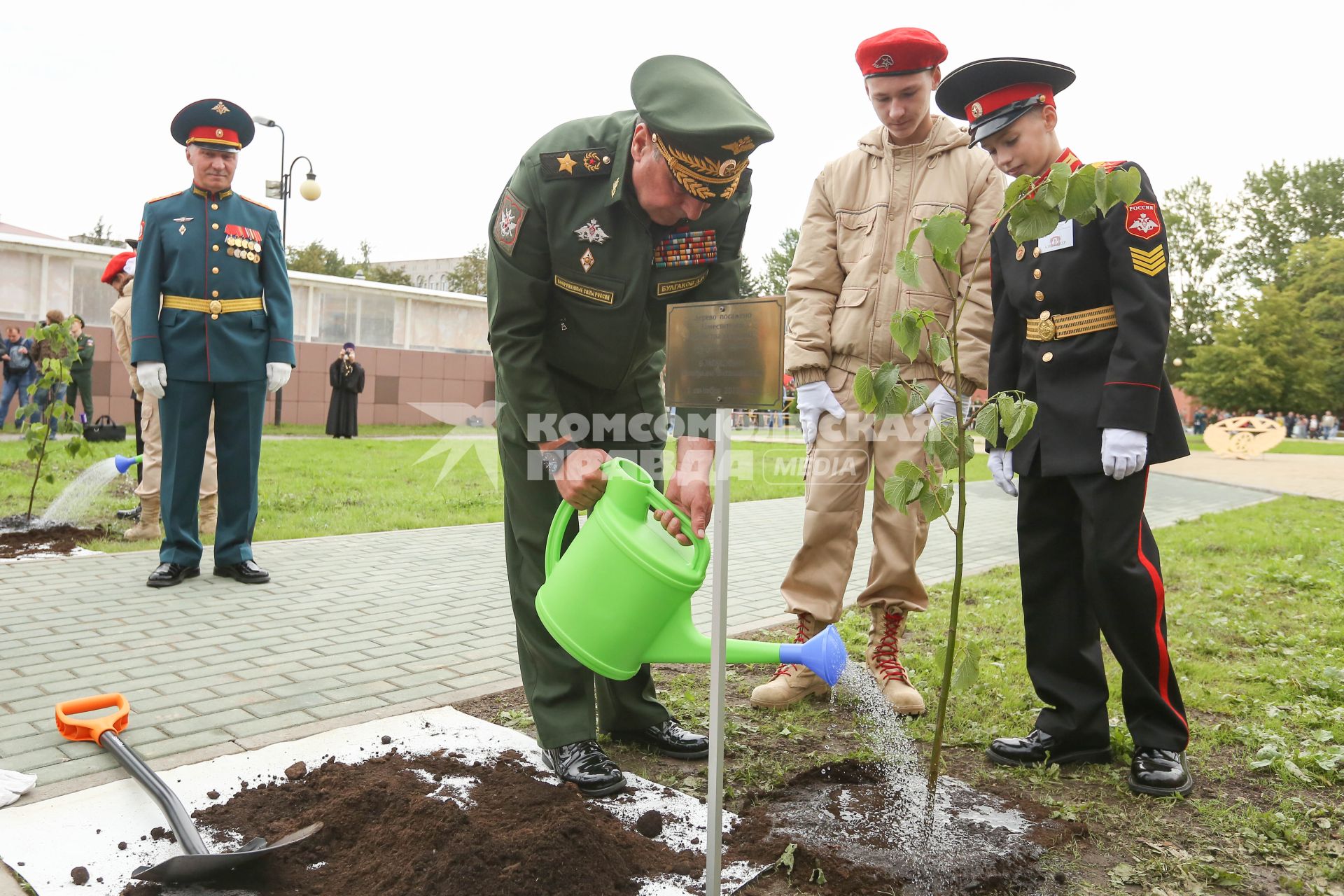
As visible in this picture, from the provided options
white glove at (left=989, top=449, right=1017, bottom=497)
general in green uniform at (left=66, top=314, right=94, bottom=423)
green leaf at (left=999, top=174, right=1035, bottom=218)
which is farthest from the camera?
general in green uniform at (left=66, top=314, right=94, bottom=423)

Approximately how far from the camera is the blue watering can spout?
1.96 metres

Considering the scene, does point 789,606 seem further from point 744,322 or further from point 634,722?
point 744,322

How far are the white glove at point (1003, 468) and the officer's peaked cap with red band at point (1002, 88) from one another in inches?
39.8

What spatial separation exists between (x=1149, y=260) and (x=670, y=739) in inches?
79.8

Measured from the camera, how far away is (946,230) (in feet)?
6.76

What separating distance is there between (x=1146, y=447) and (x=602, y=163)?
1.74 metres

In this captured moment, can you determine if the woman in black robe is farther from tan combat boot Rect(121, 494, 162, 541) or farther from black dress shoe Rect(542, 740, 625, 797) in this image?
black dress shoe Rect(542, 740, 625, 797)

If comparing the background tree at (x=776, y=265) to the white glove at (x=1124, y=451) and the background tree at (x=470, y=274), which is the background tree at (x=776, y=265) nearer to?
the background tree at (x=470, y=274)

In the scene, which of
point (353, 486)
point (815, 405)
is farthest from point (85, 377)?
point (815, 405)

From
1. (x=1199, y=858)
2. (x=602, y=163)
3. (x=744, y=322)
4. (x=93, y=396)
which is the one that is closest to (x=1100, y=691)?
(x=1199, y=858)

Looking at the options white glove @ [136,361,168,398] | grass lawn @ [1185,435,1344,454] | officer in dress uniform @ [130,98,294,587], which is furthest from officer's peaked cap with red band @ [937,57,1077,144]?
grass lawn @ [1185,435,1344,454]

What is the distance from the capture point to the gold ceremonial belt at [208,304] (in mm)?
5223

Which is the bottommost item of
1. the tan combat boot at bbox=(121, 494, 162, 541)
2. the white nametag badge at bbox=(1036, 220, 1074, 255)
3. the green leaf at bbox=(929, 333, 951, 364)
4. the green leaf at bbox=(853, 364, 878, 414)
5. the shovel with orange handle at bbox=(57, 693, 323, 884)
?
the shovel with orange handle at bbox=(57, 693, 323, 884)

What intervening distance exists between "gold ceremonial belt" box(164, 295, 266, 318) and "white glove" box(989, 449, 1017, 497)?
418cm
